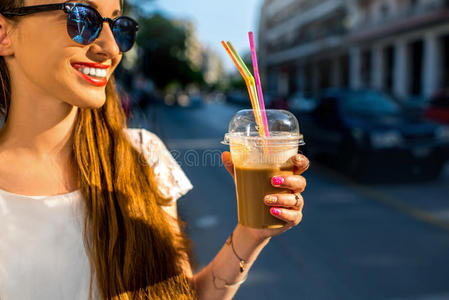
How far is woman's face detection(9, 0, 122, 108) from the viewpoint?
1.28m

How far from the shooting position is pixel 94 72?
134cm

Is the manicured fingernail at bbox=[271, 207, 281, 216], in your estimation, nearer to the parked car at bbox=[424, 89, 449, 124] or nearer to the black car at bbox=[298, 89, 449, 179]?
the black car at bbox=[298, 89, 449, 179]

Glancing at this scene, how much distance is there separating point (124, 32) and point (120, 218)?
67cm

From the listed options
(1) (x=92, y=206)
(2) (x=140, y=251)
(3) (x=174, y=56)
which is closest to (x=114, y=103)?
(1) (x=92, y=206)

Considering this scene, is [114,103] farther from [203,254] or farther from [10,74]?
[203,254]

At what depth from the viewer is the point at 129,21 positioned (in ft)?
4.98

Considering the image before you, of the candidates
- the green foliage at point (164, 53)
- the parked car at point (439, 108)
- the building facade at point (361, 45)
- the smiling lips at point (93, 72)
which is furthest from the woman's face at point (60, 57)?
the green foliage at point (164, 53)

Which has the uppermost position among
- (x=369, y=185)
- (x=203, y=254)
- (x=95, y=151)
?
(x=95, y=151)

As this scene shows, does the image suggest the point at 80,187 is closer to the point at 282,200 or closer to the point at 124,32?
the point at 124,32

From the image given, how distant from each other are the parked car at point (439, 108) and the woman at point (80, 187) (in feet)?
43.9

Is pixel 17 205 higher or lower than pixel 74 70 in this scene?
lower

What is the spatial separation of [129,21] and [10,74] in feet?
1.49

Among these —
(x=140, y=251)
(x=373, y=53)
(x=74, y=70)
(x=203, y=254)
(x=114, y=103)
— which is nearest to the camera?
(x=74, y=70)

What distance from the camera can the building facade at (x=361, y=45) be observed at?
25672 mm
